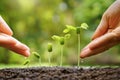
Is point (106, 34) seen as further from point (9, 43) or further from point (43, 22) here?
point (43, 22)

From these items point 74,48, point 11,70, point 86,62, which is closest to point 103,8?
point 86,62

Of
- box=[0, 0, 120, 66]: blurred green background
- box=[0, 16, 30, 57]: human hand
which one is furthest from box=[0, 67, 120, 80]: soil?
box=[0, 0, 120, 66]: blurred green background

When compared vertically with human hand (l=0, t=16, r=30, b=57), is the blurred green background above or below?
above

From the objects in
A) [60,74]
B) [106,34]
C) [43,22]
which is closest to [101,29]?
[106,34]

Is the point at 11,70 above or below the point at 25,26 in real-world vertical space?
below

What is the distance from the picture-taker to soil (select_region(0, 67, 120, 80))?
4.16 feet

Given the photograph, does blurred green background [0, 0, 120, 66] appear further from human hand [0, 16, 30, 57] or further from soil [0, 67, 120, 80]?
soil [0, 67, 120, 80]

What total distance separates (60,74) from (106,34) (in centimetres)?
24

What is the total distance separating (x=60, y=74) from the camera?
4.39 ft

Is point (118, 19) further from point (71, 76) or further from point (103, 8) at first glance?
point (103, 8)

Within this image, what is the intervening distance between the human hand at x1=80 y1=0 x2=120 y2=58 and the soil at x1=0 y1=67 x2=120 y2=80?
3.4 inches

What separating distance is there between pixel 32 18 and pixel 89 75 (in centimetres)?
411

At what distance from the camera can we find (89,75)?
129 cm

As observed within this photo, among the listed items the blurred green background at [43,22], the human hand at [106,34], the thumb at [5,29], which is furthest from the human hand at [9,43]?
the blurred green background at [43,22]
